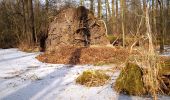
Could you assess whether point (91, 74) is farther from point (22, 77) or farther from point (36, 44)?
point (36, 44)

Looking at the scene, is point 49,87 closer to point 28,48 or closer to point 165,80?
point 165,80

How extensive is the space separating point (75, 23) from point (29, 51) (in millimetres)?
3937

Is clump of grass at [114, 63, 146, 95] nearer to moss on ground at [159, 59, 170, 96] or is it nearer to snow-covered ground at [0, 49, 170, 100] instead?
snow-covered ground at [0, 49, 170, 100]

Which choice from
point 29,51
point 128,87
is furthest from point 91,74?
point 29,51

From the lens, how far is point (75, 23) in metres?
18.0

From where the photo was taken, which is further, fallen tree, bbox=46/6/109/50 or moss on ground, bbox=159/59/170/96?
fallen tree, bbox=46/6/109/50

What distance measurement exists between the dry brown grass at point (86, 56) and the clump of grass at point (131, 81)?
5.02m

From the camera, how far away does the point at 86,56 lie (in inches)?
564

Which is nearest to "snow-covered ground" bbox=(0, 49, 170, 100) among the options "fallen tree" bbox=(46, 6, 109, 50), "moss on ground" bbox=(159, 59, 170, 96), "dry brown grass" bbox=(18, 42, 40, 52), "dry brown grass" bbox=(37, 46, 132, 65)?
"moss on ground" bbox=(159, 59, 170, 96)

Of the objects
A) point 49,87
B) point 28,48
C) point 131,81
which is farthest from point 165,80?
point 28,48

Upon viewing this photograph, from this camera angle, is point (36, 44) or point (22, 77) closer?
point (22, 77)

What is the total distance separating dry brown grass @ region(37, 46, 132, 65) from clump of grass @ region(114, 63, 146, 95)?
5.02m

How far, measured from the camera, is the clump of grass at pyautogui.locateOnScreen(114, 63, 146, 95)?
24.5 ft

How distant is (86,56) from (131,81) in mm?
6795
